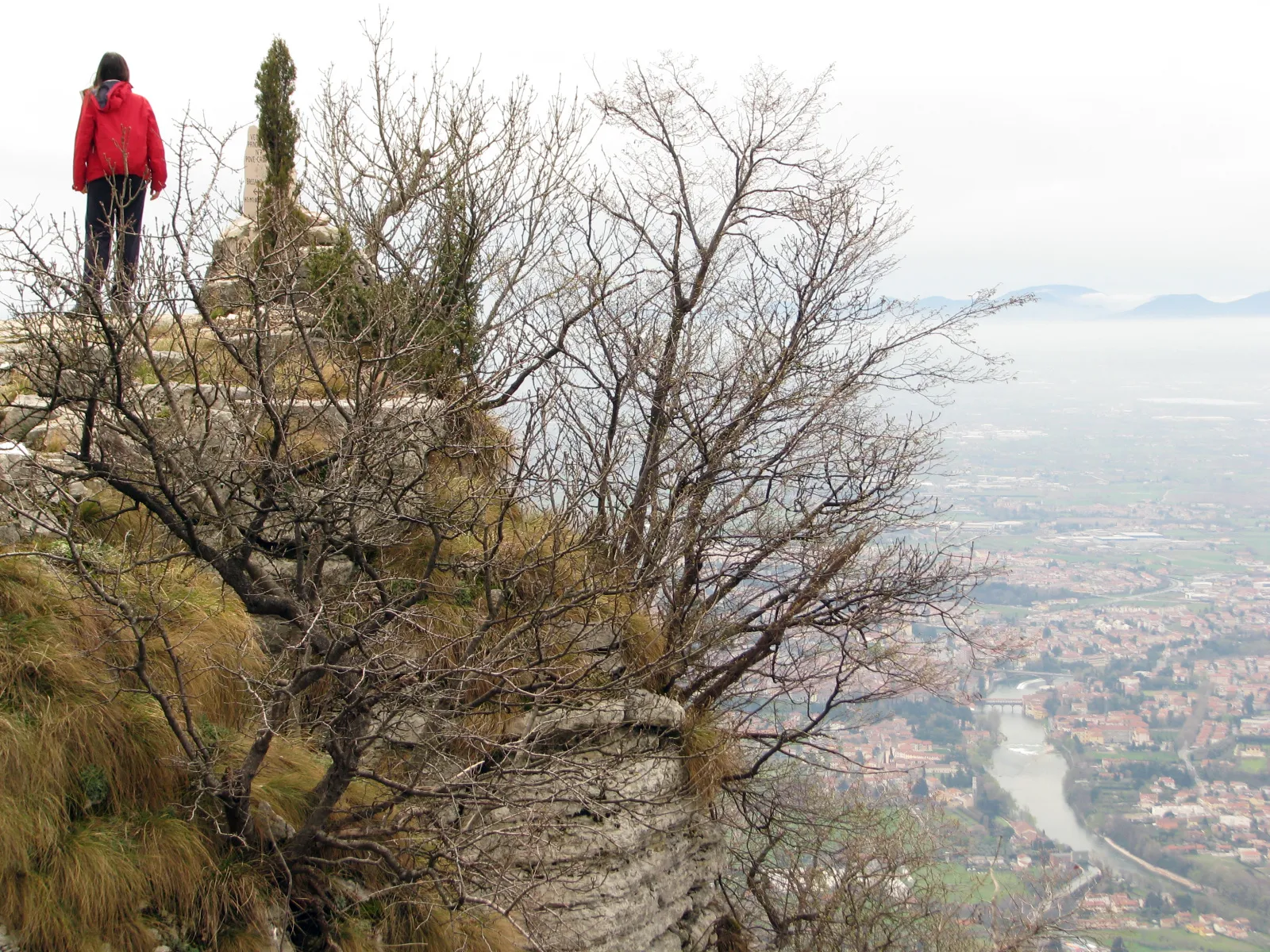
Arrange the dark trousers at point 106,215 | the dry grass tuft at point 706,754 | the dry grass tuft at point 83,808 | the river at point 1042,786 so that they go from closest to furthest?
the dry grass tuft at point 83,808
the dark trousers at point 106,215
the dry grass tuft at point 706,754
the river at point 1042,786

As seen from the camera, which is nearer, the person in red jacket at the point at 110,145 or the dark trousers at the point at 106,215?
the dark trousers at the point at 106,215

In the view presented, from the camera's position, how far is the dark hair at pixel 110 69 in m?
8.61

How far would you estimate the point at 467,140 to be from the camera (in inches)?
480

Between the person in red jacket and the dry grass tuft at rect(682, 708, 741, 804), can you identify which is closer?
the person in red jacket

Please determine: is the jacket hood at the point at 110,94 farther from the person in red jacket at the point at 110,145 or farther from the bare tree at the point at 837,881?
the bare tree at the point at 837,881

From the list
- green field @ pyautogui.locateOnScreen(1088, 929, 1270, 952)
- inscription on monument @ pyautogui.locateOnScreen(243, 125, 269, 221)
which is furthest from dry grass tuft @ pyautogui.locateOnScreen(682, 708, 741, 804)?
green field @ pyautogui.locateOnScreen(1088, 929, 1270, 952)

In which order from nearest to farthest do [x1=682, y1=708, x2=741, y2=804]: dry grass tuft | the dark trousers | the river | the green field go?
the dark trousers, [x1=682, y1=708, x2=741, y2=804]: dry grass tuft, the green field, the river

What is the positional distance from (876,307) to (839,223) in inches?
46.0

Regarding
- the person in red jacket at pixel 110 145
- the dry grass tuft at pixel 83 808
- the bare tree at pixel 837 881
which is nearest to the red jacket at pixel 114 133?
the person in red jacket at pixel 110 145

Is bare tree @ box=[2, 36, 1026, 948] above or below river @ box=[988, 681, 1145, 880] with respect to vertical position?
above

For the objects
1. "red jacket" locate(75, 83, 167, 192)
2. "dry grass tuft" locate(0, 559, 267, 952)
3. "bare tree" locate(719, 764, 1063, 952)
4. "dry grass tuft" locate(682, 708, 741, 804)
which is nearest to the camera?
"dry grass tuft" locate(0, 559, 267, 952)

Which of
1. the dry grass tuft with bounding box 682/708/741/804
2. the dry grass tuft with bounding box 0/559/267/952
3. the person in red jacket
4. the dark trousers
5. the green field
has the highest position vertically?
the person in red jacket

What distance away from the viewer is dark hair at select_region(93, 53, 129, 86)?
8.61 m

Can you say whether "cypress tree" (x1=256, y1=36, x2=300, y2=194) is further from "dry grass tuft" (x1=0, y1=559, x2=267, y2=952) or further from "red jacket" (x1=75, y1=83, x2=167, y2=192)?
"dry grass tuft" (x1=0, y1=559, x2=267, y2=952)
